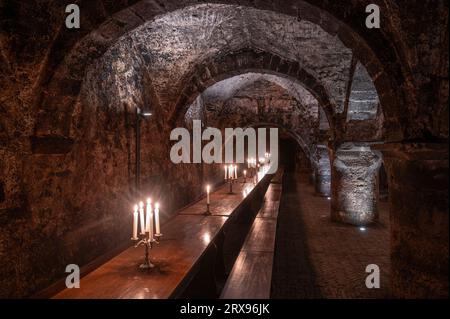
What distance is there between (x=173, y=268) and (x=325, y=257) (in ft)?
10.2

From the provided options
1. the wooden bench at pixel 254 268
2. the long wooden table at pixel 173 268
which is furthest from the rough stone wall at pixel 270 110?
the wooden bench at pixel 254 268

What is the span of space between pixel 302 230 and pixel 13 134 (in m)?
5.64

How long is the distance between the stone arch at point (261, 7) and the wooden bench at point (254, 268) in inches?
70.4

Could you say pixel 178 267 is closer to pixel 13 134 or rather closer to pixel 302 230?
pixel 13 134

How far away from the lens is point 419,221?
108 inches

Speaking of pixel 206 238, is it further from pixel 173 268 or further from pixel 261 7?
pixel 261 7

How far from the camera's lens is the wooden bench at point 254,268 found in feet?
9.68

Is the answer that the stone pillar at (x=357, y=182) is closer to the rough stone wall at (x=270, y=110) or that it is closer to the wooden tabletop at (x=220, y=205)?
the wooden tabletop at (x=220, y=205)

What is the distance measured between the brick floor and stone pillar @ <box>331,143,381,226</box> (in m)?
0.31

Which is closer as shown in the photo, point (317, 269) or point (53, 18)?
point (53, 18)

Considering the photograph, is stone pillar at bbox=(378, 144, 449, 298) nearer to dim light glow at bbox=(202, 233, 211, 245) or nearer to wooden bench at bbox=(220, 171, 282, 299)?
wooden bench at bbox=(220, 171, 282, 299)

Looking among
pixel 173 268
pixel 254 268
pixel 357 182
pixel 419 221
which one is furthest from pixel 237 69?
pixel 419 221
